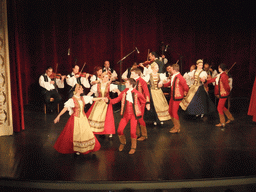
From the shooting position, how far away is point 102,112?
16.0 feet

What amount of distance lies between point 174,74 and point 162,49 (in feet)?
10.4

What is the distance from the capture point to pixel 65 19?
26.6 ft

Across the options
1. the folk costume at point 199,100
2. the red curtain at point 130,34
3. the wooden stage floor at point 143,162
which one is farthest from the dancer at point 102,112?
the red curtain at point 130,34

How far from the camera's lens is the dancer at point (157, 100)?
5.81 m

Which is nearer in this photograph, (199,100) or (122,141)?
(122,141)

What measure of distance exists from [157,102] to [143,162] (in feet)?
6.37

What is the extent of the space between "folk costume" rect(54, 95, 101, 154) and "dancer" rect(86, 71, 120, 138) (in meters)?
0.66

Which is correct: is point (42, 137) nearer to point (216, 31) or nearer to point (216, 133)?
point (216, 133)

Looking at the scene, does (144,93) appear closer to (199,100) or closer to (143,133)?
(143,133)

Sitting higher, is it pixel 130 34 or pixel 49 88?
pixel 130 34

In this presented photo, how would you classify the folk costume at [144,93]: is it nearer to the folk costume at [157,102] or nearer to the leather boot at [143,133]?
the leather boot at [143,133]

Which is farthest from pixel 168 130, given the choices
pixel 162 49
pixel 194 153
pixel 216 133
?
pixel 162 49

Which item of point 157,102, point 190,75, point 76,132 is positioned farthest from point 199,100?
point 76,132

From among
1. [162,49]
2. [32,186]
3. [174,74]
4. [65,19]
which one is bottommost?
[32,186]
